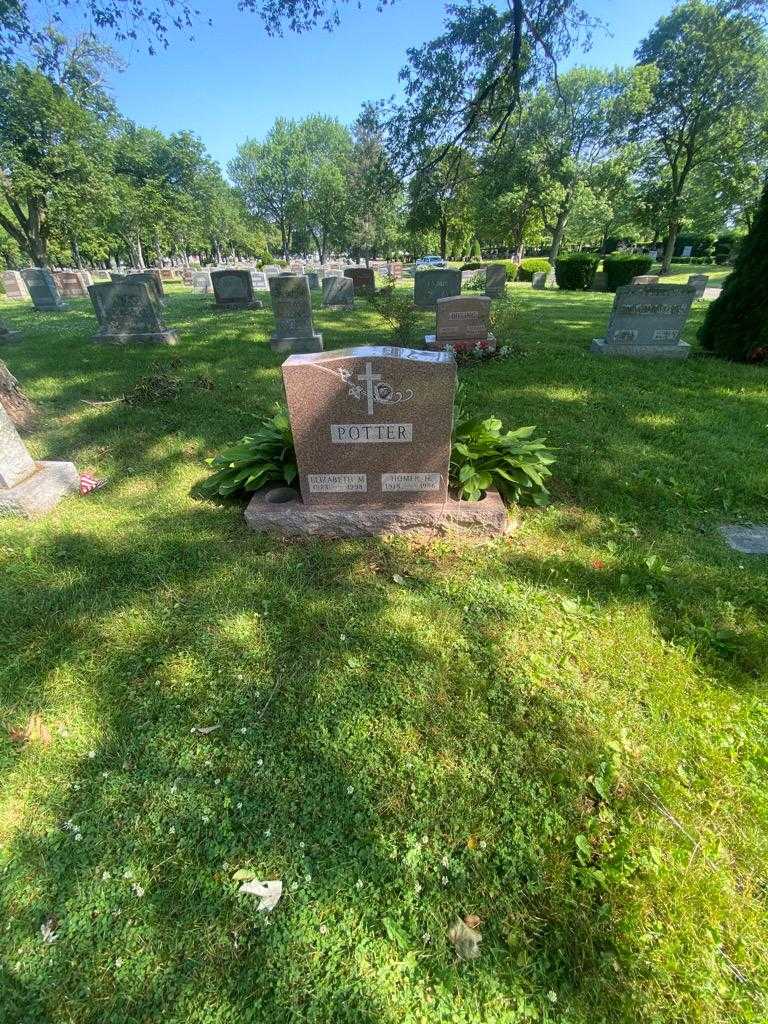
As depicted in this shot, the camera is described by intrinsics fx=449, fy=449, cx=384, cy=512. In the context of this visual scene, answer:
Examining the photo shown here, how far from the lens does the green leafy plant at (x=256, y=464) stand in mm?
3775

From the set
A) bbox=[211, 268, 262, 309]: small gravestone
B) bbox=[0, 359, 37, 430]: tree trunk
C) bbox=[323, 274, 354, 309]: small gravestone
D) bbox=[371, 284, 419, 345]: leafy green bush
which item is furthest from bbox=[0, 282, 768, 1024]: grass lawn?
bbox=[323, 274, 354, 309]: small gravestone

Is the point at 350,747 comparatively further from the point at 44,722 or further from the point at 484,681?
the point at 44,722

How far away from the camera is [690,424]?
209 inches

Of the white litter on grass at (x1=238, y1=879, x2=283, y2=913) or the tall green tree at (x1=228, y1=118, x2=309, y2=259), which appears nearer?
the white litter on grass at (x1=238, y1=879, x2=283, y2=913)

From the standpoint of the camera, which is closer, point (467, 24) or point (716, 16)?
point (467, 24)

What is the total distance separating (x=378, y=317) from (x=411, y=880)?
13350 millimetres

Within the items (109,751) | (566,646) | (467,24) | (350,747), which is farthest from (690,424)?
(467,24)

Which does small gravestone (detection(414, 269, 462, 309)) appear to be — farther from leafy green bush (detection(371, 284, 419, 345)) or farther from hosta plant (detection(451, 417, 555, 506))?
hosta plant (detection(451, 417, 555, 506))

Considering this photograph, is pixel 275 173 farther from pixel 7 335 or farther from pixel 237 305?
pixel 7 335

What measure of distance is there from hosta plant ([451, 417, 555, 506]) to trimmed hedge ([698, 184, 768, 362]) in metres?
6.50

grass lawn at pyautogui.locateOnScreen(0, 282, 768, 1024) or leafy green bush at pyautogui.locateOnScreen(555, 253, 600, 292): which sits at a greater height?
leafy green bush at pyautogui.locateOnScreen(555, 253, 600, 292)

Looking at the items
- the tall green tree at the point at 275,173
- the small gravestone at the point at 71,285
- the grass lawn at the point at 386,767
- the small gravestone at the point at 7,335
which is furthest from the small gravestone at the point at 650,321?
the tall green tree at the point at 275,173

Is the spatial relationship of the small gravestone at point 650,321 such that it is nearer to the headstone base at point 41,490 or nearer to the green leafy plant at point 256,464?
the green leafy plant at point 256,464

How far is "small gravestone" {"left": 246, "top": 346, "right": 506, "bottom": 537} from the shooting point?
312 centimetres
